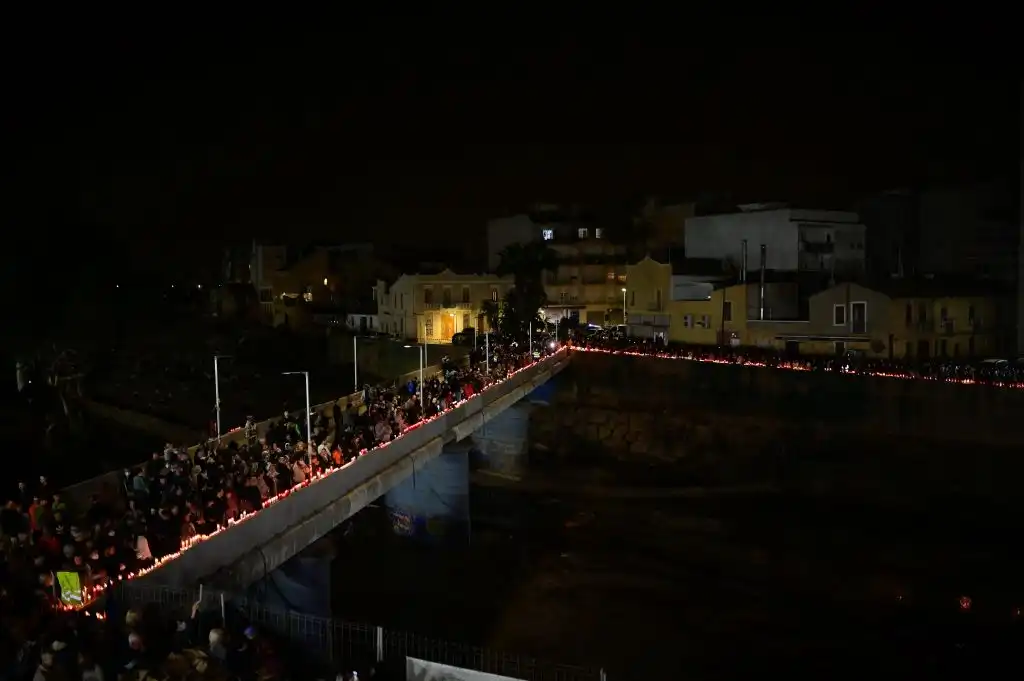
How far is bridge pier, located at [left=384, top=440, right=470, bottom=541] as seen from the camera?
2766 centimetres

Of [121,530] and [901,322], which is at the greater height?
[901,322]

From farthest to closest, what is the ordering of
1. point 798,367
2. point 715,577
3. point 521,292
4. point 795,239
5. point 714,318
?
point 521,292 < point 795,239 < point 714,318 < point 798,367 < point 715,577

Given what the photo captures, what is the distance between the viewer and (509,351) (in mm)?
43812

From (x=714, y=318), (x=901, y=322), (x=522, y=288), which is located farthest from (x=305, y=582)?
(x=522, y=288)

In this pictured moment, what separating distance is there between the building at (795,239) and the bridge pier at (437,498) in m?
32.3

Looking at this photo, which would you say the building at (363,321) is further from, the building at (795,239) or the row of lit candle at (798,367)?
the building at (795,239)

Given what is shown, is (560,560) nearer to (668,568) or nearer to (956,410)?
(668,568)

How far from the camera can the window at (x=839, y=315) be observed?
43.8 m

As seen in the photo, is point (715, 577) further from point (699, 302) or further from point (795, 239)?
point (795, 239)

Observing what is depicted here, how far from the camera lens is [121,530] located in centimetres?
1229

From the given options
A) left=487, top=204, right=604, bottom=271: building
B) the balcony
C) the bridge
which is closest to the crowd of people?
the bridge

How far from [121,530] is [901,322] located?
37.6 metres

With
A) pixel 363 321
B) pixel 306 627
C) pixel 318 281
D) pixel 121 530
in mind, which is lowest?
pixel 306 627

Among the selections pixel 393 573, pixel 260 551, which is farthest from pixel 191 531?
pixel 393 573
